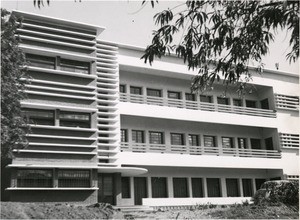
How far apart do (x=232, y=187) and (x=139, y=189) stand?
842 centimetres

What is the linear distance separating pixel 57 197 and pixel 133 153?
20.4ft

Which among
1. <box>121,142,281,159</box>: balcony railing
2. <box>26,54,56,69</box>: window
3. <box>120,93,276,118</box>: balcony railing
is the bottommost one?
<box>121,142,281,159</box>: balcony railing

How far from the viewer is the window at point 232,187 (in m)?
33.2

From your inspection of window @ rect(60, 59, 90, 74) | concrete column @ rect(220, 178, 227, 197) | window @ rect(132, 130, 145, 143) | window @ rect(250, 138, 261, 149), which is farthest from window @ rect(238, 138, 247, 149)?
window @ rect(60, 59, 90, 74)

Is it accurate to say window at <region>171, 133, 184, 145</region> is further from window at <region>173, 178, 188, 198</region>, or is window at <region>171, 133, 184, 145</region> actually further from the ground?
the ground

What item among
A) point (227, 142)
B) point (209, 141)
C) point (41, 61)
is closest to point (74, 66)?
point (41, 61)

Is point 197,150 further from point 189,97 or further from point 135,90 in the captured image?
point 135,90

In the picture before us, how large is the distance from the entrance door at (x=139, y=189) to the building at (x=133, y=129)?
7 centimetres

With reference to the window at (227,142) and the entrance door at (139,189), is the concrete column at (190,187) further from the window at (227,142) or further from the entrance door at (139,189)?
the window at (227,142)

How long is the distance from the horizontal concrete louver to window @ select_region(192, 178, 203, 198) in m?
8.16

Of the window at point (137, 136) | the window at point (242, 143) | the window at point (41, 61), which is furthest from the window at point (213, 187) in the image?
the window at point (41, 61)

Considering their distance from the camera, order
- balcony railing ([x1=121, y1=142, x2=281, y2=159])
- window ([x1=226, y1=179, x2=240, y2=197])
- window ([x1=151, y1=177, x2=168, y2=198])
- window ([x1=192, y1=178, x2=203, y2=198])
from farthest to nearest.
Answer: window ([x1=226, y1=179, x2=240, y2=197]), window ([x1=192, y1=178, x2=203, y2=198]), window ([x1=151, y1=177, x2=168, y2=198]), balcony railing ([x1=121, y1=142, x2=281, y2=159])

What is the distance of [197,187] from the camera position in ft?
105

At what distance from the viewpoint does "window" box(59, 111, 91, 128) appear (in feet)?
82.0
